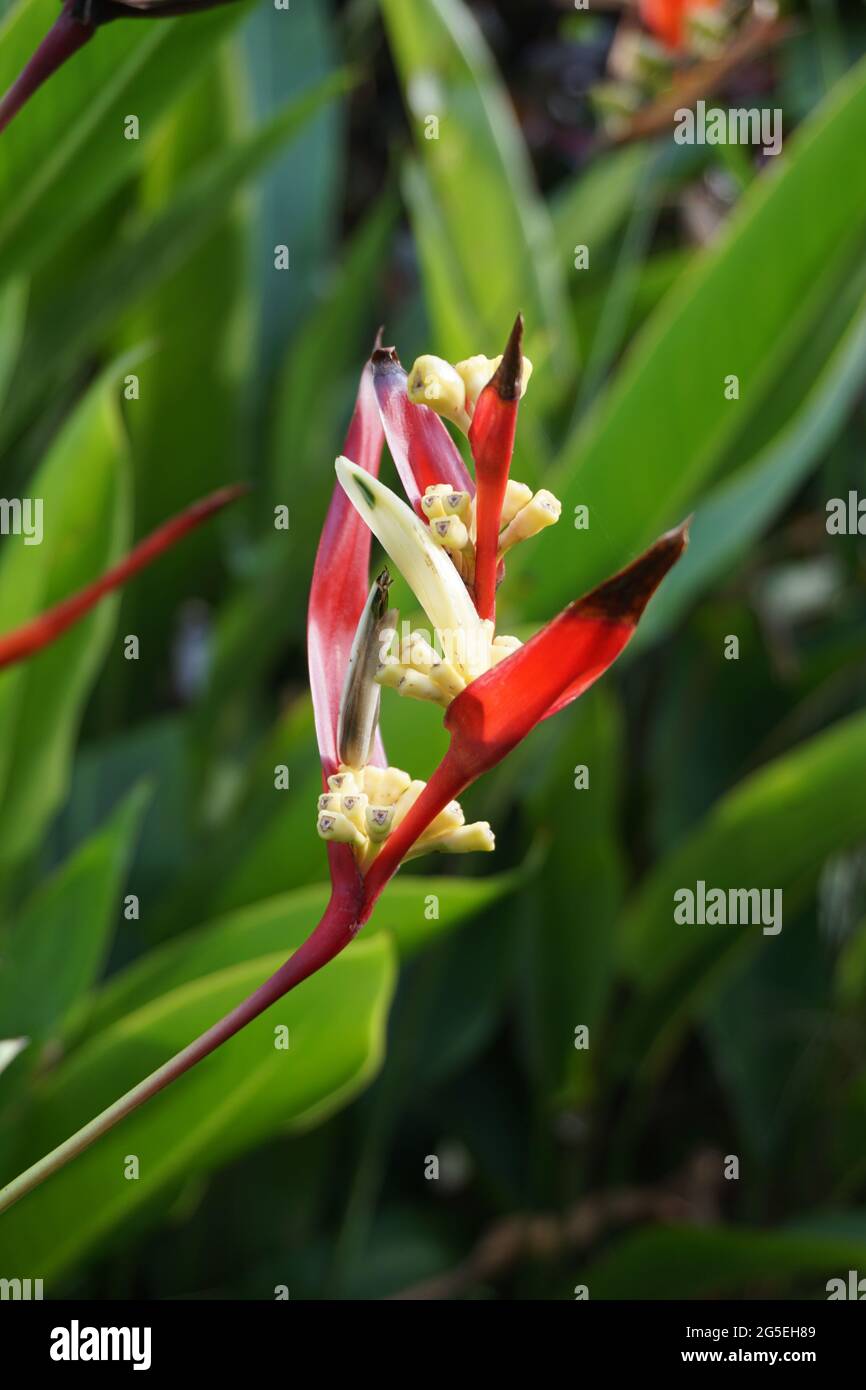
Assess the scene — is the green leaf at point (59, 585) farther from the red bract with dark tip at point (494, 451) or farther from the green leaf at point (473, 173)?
the red bract with dark tip at point (494, 451)

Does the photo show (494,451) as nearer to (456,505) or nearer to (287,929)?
(456,505)

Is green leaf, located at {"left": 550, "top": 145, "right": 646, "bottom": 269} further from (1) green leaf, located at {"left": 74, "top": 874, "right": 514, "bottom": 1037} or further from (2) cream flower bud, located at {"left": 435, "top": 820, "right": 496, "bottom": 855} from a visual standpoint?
(2) cream flower bud, located at {"left": 435, "top": 820, "right": 496, "bottom": 855}

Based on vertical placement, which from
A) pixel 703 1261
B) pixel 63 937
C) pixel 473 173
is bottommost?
pixel 703 1261

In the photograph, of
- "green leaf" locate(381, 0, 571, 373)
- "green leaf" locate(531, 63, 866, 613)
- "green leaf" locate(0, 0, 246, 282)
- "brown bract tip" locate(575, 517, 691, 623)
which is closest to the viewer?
"brown bract tip" locate(575, 517, 691, 623)

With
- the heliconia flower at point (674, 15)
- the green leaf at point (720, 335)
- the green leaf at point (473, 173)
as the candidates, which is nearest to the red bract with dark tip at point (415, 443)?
the green leaf at point (720, 335)

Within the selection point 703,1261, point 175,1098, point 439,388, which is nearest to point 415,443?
point 439,388

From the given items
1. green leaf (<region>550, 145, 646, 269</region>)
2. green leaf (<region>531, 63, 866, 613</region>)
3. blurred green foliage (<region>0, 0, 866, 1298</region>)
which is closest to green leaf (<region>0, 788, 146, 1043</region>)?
blurred green foliage (<region>0, 0, 866, 1298</region>)

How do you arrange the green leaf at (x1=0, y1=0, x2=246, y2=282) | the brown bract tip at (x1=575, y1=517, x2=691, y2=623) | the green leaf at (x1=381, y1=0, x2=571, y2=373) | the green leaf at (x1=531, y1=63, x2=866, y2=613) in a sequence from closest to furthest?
the brown bract tip at (x1=575, y1=517, x2=691, y2=623) < the green leaf at (x1=0, y1=0, x2=246, y2=282) < the green leaf at (x1=531, y1=63, x2=866, y2=613) < the green leaf at (x1=381, y1=0, x2=571, y2=373)
